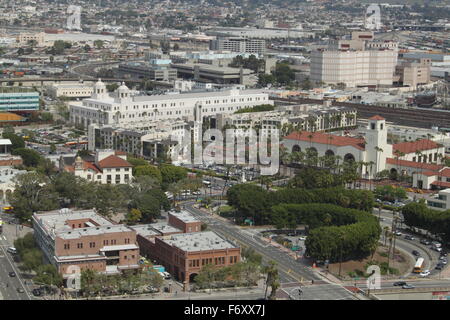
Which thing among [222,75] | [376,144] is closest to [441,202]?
[376,144]

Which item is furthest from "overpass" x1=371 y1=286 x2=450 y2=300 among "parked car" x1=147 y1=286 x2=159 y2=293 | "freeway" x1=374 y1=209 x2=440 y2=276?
"parked car" x1=147 y1=286 x2=159 y2=293

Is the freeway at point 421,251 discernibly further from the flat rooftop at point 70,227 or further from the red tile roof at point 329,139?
the red tile roof at point 329,139

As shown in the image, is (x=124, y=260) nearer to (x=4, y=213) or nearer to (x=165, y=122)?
(x=4, y=213)

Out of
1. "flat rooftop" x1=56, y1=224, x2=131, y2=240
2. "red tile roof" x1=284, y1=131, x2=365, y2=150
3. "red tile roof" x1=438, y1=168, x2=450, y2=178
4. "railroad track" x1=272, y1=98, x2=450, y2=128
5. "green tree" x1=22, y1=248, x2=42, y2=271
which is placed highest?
"red tile roof" x1=284, y1=131, x2=365, y2=150

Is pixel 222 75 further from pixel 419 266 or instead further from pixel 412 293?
pixel 412 293

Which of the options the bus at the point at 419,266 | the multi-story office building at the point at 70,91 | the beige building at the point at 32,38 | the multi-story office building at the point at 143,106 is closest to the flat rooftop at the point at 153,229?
the bus at the point at 419,266

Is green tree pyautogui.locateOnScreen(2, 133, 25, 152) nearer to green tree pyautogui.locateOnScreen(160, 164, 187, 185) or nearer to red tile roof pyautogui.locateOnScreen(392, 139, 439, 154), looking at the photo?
green tree pyautogui.locateOnScreen(160, 164, 187, 185)

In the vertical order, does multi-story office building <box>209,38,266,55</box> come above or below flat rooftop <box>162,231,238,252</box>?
above
